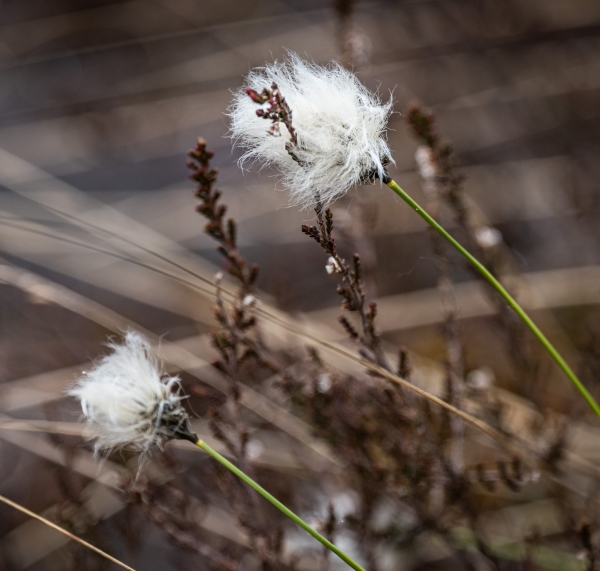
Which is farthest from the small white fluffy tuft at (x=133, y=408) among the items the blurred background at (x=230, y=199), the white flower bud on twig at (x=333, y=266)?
the blurred background at (x=230, y=199)

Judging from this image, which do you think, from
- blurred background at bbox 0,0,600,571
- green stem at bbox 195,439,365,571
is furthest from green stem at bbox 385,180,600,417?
blurred background at bbox 0,0,600,571

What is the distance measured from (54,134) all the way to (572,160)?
3676mm

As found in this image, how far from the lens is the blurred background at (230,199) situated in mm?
2029

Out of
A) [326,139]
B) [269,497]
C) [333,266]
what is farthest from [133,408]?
[326,139]

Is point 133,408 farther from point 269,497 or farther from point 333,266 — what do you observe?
point 333,266

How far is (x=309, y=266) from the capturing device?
3.22 meters

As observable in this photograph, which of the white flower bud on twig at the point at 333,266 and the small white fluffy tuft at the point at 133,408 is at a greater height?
the white flower bud on twig at the point at 333,266

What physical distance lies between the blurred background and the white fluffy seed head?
0.72 m

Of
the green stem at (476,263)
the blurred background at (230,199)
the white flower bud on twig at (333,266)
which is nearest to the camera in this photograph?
the green stem at (476,263)

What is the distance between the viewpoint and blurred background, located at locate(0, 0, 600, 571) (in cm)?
203

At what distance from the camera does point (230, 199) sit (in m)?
3.41

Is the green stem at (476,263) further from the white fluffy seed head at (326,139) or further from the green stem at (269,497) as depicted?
the green stem at (269,497)

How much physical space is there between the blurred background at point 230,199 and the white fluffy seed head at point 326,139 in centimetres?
72

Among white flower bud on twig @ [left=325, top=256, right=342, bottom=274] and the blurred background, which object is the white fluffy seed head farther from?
the blurred background
